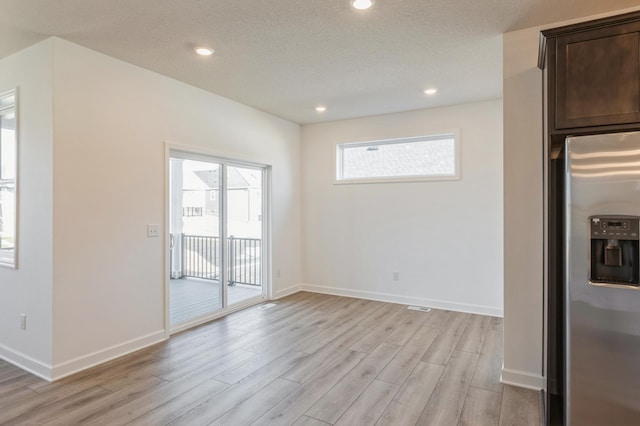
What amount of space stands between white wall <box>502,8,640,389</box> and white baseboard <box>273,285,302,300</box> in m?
3.35

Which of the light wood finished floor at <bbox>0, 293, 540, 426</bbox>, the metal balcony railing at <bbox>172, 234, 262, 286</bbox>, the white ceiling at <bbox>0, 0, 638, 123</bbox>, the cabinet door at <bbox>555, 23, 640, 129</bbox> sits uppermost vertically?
the white ceiling at <bbox>0, 0, 638, 123</bbox>

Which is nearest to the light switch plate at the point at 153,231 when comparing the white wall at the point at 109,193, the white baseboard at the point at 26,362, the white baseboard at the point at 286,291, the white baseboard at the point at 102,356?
the white wall at the point at 109,193

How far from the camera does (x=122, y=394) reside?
263 centimetres

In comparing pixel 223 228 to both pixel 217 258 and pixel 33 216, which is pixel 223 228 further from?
pixel 33 216

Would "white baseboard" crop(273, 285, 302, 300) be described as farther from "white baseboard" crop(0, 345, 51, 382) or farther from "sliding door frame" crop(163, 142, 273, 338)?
"white baseboard" crop(0, 345, 51, 382)

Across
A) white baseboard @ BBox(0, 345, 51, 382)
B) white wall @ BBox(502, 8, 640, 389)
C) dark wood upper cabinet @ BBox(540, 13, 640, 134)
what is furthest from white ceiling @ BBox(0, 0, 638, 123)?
white baseboard @ BBox(0, 345, 51, 382)

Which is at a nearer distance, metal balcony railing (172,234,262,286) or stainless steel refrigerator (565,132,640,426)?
stainless steel refrigerator (565,132,640,426)

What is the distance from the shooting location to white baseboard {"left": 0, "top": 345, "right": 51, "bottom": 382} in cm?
287

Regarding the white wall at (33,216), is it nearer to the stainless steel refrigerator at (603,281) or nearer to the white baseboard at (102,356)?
the white baseboard at (102,356)

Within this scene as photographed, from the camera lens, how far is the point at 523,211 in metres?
2.75

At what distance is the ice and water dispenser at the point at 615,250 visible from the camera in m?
1.88

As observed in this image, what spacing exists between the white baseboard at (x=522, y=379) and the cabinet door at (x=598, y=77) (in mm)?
1849

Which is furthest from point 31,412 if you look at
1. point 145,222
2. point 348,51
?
point 348,51

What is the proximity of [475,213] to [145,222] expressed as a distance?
391cm
